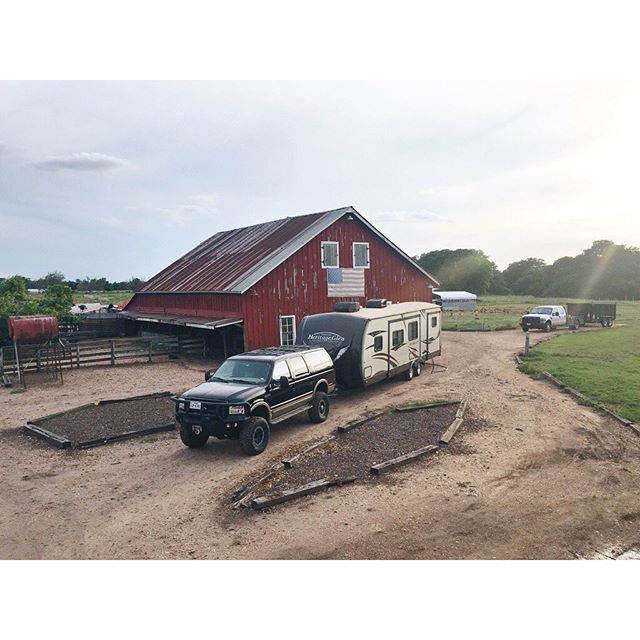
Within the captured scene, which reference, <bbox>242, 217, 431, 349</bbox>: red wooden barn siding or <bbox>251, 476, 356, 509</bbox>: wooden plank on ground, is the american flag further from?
<bbox>251, 476, 356, 509</bbox>: wooden plank on ground

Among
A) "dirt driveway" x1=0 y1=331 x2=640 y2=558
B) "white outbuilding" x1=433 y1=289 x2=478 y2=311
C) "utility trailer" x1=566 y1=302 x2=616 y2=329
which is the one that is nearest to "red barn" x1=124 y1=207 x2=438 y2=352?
"dirt driveway" x1=0 y1=331 x2=640 y2=558

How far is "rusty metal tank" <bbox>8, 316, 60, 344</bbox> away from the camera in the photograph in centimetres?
2189

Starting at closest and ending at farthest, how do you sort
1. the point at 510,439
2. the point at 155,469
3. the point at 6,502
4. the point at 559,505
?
the point at 559,505, the point at 6,502, the point at 155,469, the point at 510,439

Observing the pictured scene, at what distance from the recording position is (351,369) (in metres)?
17.4

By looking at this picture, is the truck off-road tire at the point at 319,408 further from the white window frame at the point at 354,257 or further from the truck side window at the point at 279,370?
the white window frame at the point at 354,257

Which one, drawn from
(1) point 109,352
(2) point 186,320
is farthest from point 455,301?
(1) point 109,352

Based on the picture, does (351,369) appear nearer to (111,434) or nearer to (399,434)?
(399,434)

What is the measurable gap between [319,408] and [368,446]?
2.97 meters

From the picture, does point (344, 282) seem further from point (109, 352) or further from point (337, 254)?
point (109, 352)

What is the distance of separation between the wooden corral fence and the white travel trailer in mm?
10956

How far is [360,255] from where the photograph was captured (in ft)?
99.9

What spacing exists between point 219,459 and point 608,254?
111m

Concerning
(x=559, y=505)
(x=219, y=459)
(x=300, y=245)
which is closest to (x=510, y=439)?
(x=559, y=505)

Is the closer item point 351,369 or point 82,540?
point 82,540
